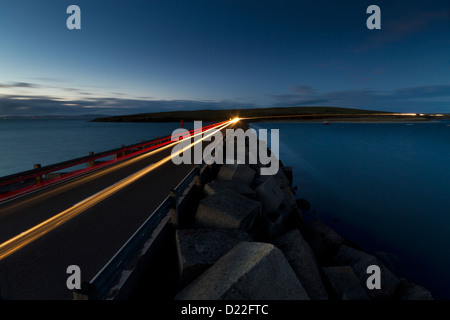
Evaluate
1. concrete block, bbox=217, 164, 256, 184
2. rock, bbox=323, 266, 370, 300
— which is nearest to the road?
concrete block, bbox=217, 164, 256, 184

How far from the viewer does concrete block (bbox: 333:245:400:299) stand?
5934 millimetres

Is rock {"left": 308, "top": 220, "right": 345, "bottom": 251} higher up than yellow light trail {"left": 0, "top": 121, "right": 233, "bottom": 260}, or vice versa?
yellow light trail {"left": 0, "top": 121, "right": 233, "bottom": 260}

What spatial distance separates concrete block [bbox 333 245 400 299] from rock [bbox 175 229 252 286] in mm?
4137

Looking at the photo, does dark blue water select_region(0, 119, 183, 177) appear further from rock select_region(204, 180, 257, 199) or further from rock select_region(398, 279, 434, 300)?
rock select_region(398, 279, 434, 300)

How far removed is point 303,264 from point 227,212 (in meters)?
1.99

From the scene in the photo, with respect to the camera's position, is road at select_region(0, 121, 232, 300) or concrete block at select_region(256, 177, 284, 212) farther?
concrete block at select_region(256, 177, 284, 212)

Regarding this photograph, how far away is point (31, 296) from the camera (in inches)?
137

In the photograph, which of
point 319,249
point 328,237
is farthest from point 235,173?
point 328,237

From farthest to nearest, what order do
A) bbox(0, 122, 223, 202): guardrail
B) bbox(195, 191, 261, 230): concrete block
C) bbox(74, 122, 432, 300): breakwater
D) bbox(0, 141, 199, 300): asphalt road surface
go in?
bbox(0, 122, 223, 202): guardrail
bbox(195, 191, 261, 230): concrete block
bbox(0, 141, 199, 300): asphalt road surface
bbox(74, 122, 432, 300): breakwater

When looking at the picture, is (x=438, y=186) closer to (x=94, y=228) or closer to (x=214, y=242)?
(x=214, y=242)
